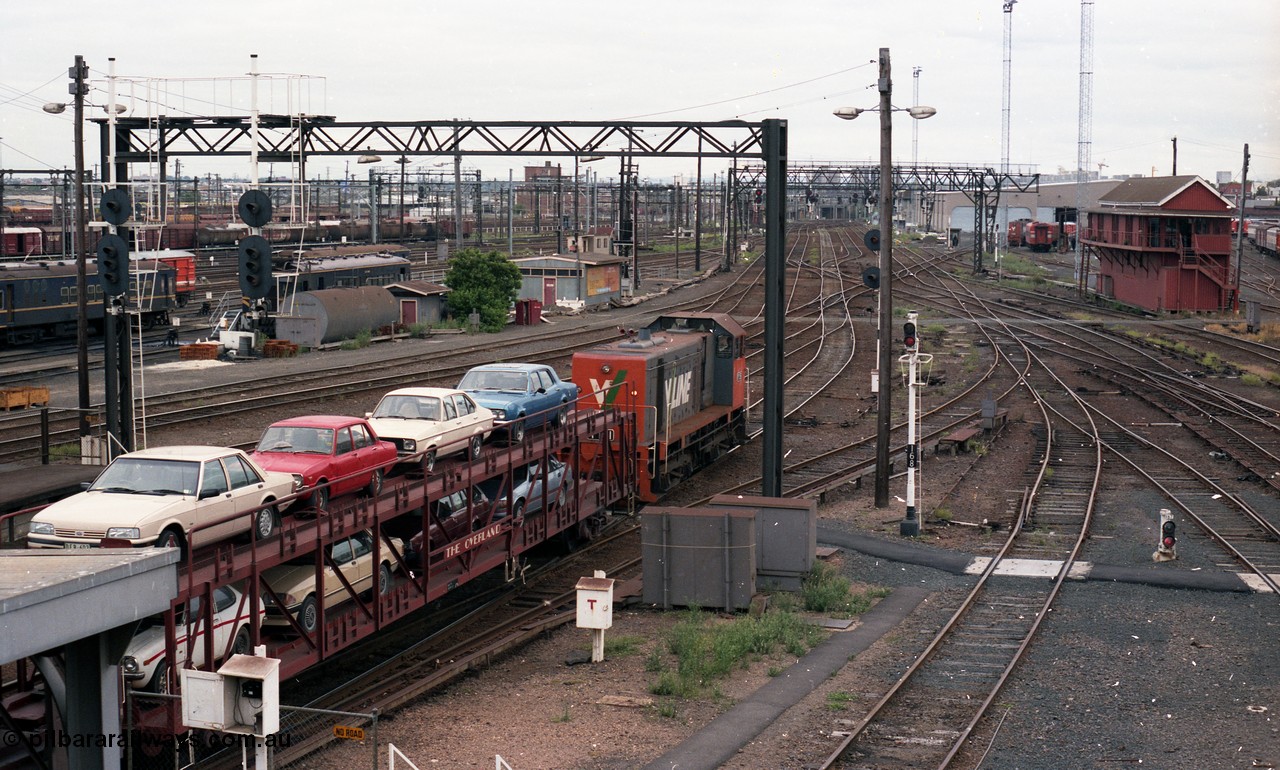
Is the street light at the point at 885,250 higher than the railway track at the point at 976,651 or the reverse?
higher

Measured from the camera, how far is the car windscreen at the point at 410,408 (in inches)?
768

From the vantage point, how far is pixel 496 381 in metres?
23.9

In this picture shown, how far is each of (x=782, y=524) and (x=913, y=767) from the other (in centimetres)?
700

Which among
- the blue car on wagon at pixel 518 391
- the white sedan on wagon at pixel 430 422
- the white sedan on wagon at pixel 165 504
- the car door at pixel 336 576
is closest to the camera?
the white sedan on wagon at pixel 165 504

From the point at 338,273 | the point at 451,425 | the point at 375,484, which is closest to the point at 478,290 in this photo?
the point at 338,273

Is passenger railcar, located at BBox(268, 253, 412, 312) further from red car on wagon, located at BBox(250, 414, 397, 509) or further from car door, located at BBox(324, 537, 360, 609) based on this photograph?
car door, located at BBox(324, 537, 360, 609)

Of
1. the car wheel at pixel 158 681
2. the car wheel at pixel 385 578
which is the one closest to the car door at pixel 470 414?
the car wheel at pixel 385 578

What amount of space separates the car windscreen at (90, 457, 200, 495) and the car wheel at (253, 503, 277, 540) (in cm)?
81

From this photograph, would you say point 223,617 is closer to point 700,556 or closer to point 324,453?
point 324,453

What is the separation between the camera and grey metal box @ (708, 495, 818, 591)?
1950 centimetres

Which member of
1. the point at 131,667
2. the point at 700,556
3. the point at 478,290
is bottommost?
the point at 700,556

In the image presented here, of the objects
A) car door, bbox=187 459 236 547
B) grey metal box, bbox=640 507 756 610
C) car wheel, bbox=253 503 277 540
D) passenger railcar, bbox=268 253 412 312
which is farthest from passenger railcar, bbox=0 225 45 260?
car wheel, bbox=253 503 277 540

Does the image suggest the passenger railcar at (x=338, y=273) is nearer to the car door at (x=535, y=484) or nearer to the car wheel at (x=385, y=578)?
the car door at (x=535, y=484)

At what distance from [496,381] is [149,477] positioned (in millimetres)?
10309
